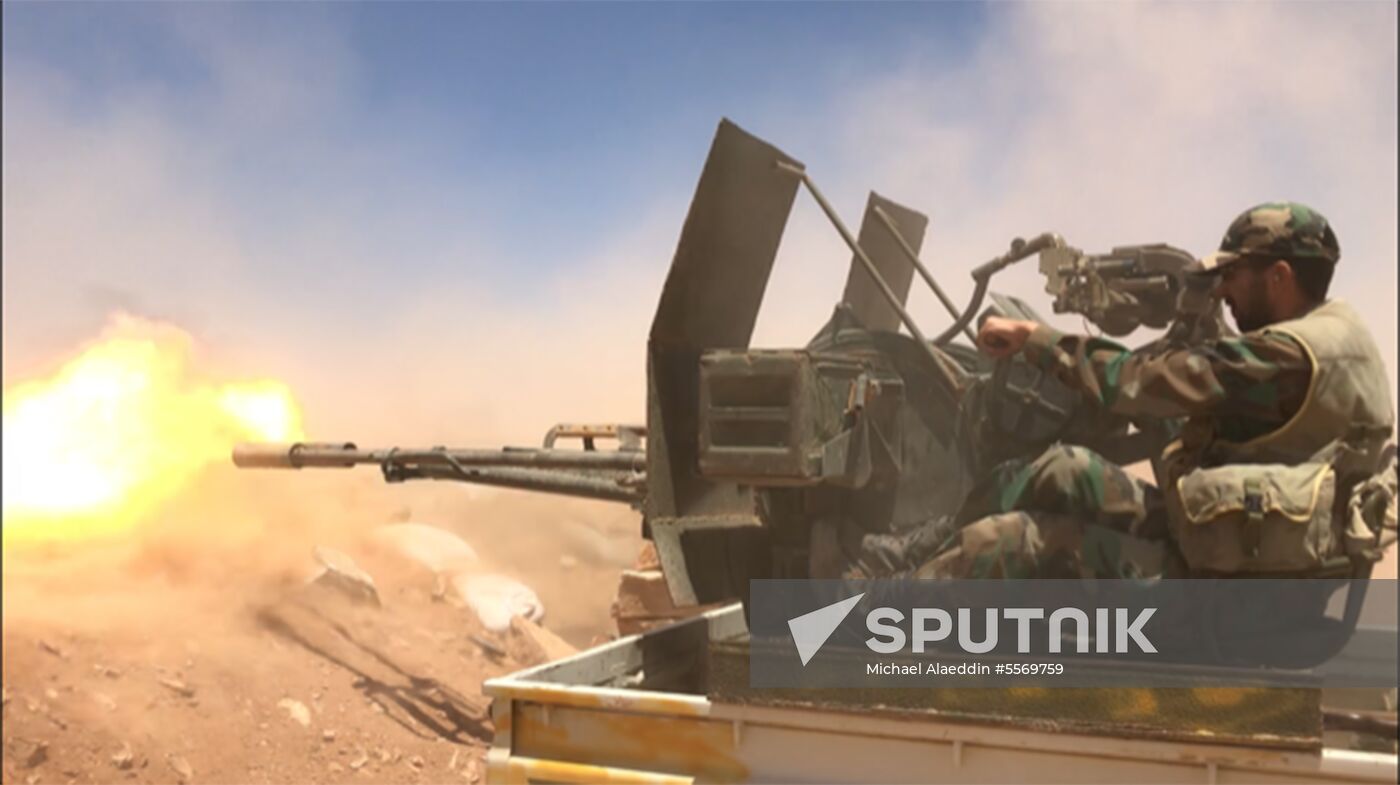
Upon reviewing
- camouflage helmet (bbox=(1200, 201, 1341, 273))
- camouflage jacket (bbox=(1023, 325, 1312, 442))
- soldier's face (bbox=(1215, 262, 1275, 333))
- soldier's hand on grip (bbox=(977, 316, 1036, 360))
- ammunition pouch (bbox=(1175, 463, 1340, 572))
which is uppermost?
camouflage helmet (bbox=(1200, 201, 1341, 273))

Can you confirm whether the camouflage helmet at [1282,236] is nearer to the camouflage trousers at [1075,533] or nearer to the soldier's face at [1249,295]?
the soldier's face at [1249,295]

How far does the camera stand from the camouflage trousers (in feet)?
11.7

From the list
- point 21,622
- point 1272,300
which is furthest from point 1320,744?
point 21,622

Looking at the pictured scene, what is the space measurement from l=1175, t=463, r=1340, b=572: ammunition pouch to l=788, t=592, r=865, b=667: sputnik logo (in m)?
1.13

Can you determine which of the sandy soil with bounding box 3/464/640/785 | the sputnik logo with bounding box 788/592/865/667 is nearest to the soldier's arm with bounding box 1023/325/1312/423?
the sputnik logo with bounding box 788/592/865/667

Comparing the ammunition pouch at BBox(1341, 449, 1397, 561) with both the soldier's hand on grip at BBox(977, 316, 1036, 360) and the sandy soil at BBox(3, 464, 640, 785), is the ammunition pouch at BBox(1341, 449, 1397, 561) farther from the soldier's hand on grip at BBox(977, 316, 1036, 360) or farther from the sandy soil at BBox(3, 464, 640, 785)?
the sandy soil at BBox(3, 464, 640, 785)

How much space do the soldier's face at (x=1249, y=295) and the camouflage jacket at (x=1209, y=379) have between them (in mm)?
185

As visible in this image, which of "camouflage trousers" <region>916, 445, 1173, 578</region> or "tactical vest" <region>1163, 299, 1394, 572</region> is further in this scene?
"camouflage trousers" <region>916, 445, 1173, 578</region>

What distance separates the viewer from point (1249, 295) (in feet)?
11.5

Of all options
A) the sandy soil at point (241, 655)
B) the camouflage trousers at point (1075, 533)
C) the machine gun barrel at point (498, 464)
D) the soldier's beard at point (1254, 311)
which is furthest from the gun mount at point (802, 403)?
the sandy soil at point (241, 655)

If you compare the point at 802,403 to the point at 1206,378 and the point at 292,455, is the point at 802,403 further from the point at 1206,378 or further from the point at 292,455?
the point at 292,455

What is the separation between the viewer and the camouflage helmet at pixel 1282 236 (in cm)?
342

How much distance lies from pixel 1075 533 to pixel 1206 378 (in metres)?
0.62

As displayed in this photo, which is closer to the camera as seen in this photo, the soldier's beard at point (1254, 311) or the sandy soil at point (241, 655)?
the soldier's beard at point (1254, 311)
